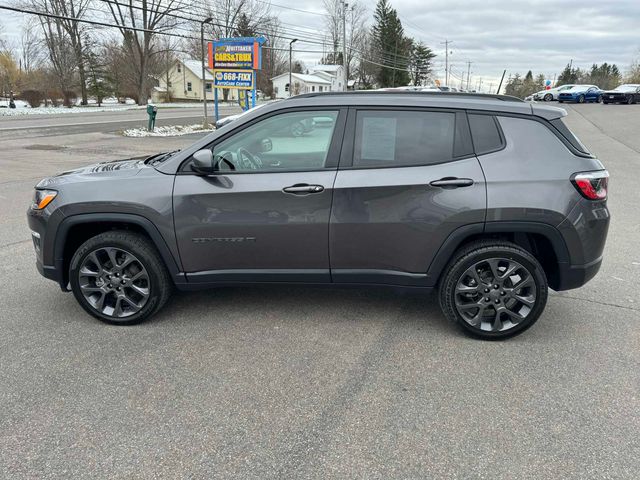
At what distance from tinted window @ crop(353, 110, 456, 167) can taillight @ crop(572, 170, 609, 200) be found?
87 centimetres

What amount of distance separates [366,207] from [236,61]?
19154 millimetres

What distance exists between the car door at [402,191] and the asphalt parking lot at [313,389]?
0.64 meters

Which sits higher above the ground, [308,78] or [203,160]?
[308,78]

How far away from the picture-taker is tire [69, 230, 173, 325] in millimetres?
3689

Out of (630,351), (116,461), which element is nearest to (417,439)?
(116,461)

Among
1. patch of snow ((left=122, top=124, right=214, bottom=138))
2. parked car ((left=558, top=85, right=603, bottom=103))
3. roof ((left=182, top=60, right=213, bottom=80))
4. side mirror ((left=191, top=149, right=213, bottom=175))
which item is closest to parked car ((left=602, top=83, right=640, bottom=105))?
parked car ((left=558, top=85, right=603, bottom=103))

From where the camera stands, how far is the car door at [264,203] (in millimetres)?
3490

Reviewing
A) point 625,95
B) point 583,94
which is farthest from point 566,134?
point 583,94

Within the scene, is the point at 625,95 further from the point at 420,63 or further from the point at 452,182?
the point at 420,63

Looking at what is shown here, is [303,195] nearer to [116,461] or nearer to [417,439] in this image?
[417,439]

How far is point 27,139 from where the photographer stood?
1883cm

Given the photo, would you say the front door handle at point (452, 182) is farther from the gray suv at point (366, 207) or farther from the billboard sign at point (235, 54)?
the billboard sign at point (235, 54)

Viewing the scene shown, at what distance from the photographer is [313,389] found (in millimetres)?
3021

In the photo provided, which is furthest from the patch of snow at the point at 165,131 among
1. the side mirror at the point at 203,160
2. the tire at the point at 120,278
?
the side mirror at the point at 203,160
